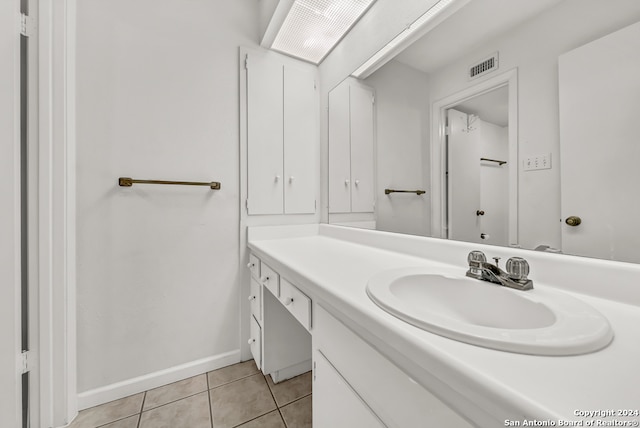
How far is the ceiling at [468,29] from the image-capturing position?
2.48ft

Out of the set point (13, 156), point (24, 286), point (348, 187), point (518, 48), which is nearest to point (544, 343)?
point (518, 48)

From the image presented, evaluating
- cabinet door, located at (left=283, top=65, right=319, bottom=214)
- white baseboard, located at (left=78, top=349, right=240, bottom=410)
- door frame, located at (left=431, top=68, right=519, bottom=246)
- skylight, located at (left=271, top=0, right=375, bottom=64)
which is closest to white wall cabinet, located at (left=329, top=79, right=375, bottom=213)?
cabinet door, located at (left=283, top=65, right=319, bottom=214)

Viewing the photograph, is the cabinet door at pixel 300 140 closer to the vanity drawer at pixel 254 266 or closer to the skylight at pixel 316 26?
the skylight at pixel 316 26

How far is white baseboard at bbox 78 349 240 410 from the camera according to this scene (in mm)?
1273

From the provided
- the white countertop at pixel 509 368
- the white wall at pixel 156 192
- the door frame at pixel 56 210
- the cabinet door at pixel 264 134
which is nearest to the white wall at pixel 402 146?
the white countertop at pixel 509 368

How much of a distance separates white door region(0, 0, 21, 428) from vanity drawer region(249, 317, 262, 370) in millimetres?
957

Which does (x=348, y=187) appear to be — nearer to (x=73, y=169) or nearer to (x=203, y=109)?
(x=203, y=109)

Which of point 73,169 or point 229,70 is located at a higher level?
point 229,70

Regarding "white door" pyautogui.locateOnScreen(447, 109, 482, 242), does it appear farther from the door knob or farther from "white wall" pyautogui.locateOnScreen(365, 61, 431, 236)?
the door knob

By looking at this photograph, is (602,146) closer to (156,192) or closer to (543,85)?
(543,85)

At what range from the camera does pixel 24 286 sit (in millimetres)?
1094

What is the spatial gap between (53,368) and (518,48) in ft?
7.32

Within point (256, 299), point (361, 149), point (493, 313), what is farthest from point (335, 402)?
point (361, 149)

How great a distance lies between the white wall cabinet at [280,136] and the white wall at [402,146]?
574mm
